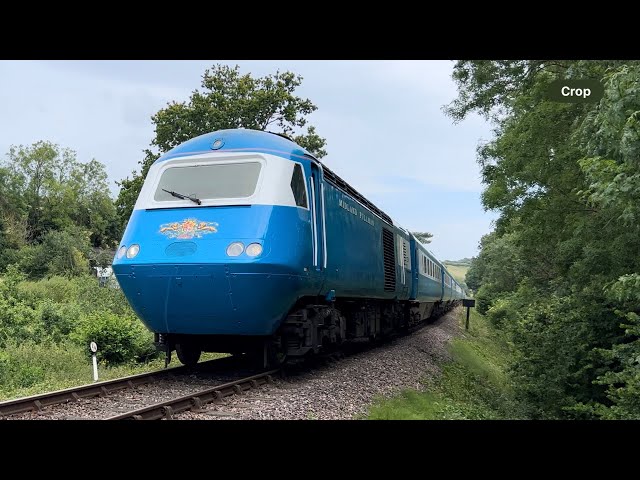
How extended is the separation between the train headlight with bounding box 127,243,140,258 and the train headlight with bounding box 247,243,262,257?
1535mm

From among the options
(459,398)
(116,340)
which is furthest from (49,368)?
(459,398)

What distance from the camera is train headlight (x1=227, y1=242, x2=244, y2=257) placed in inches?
287

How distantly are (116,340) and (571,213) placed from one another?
9.50 metres

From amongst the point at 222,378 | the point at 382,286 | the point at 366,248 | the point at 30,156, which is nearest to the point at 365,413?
the point at 222,378

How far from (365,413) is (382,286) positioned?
5.98m

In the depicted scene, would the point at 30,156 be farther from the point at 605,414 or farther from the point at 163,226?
the point at 605,414

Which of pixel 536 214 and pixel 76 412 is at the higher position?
pixel 536 214

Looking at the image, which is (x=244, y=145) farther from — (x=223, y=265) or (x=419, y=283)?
(x=419, y=283)

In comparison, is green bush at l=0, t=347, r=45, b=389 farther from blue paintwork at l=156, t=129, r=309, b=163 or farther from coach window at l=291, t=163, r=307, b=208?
coach window at l=291, t=163, r=307, b=208

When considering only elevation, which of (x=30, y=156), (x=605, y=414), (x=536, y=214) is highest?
(x=30, y=156)

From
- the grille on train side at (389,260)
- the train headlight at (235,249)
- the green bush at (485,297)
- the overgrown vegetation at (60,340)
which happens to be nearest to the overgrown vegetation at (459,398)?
the grille on train side at (389,260)

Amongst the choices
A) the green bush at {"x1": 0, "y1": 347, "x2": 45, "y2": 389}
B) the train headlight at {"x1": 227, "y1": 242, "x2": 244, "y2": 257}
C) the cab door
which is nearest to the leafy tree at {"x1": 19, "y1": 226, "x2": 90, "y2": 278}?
the green bush at {"x1": 0, "y1": 347, "x2": 45, "y2": 389}
